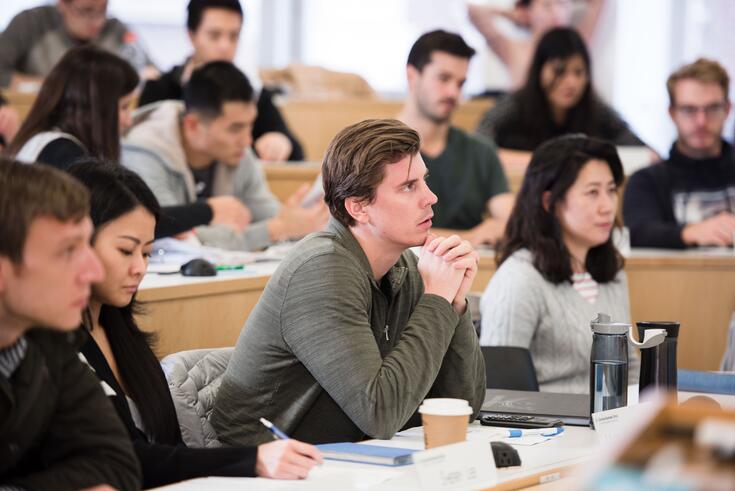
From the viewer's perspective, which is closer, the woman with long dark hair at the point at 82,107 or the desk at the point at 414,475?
the desk at the point at 414,475

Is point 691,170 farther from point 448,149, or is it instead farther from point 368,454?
point 368,454

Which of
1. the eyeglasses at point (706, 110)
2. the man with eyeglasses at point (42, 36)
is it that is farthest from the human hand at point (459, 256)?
the man with eyeglasses at point (42, 36)

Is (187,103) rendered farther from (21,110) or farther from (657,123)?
(657,123)

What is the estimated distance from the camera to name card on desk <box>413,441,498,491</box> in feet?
4.92

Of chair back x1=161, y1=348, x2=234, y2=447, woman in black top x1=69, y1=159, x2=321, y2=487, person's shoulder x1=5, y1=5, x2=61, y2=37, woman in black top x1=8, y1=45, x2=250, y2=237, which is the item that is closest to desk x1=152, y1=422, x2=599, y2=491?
woman in black top x1=69, y1=159, x2=321, y2=487

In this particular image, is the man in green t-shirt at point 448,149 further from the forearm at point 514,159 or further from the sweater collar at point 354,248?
the sweater collar at point 354,248

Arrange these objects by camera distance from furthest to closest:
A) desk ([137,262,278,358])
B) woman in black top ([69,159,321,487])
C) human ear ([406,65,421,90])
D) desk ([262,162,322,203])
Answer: desk ([262,162,322,203]) → human ear ([406,65,421,90]) → desk ([137,262,278,358]) → woman in black top ([69,159,321,487])

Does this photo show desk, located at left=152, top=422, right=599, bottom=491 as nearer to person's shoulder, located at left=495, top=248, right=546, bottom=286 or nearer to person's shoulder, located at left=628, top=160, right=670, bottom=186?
person's shoulder, located at left=495, top=248, right=546, bottom=286

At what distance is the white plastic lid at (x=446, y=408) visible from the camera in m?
1.67

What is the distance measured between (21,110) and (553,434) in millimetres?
3513

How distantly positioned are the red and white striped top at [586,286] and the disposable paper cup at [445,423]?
134 centimetres

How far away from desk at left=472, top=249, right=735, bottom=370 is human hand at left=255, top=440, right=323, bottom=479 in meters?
2.15

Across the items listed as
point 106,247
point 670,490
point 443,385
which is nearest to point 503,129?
point 443,385

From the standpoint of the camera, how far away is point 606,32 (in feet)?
22.5
